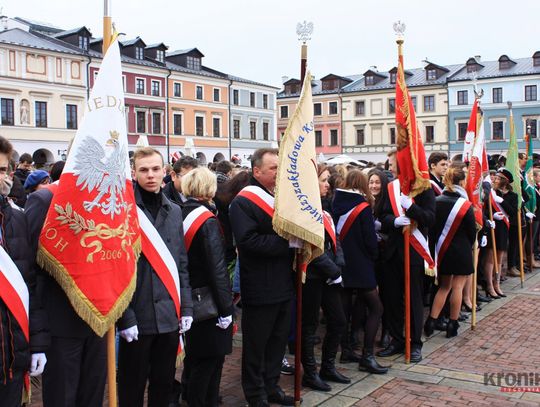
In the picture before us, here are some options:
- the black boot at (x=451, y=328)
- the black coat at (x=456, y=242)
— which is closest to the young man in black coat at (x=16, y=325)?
the black coat at (x=456, y=242)

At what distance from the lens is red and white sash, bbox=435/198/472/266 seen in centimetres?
726

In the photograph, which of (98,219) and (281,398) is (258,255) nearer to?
(281,398)

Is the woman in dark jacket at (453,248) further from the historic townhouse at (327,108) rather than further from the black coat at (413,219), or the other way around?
the historic townhouse at (327,108)

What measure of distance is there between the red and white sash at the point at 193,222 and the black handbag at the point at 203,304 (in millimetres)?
328

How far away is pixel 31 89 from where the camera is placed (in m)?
40.7

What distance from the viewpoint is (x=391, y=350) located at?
262 inches

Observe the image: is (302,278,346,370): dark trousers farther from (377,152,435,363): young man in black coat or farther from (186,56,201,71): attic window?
(186,56,201,71): attic window

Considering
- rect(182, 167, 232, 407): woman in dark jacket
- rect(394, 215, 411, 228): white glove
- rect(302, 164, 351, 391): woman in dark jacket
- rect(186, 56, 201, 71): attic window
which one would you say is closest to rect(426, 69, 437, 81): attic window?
rect(186, 56, 201, 71): attic window

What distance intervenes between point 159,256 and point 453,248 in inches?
177

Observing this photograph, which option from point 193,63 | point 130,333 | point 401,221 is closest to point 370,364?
point 401,221

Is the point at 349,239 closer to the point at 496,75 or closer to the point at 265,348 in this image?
the point at 265,348

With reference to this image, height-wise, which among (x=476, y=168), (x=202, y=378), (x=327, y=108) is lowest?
(x=202, y=378)

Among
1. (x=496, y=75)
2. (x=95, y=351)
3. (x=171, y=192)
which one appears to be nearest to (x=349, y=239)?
(x=171, y=192)

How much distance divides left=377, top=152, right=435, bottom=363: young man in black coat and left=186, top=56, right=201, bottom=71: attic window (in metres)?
48.0
